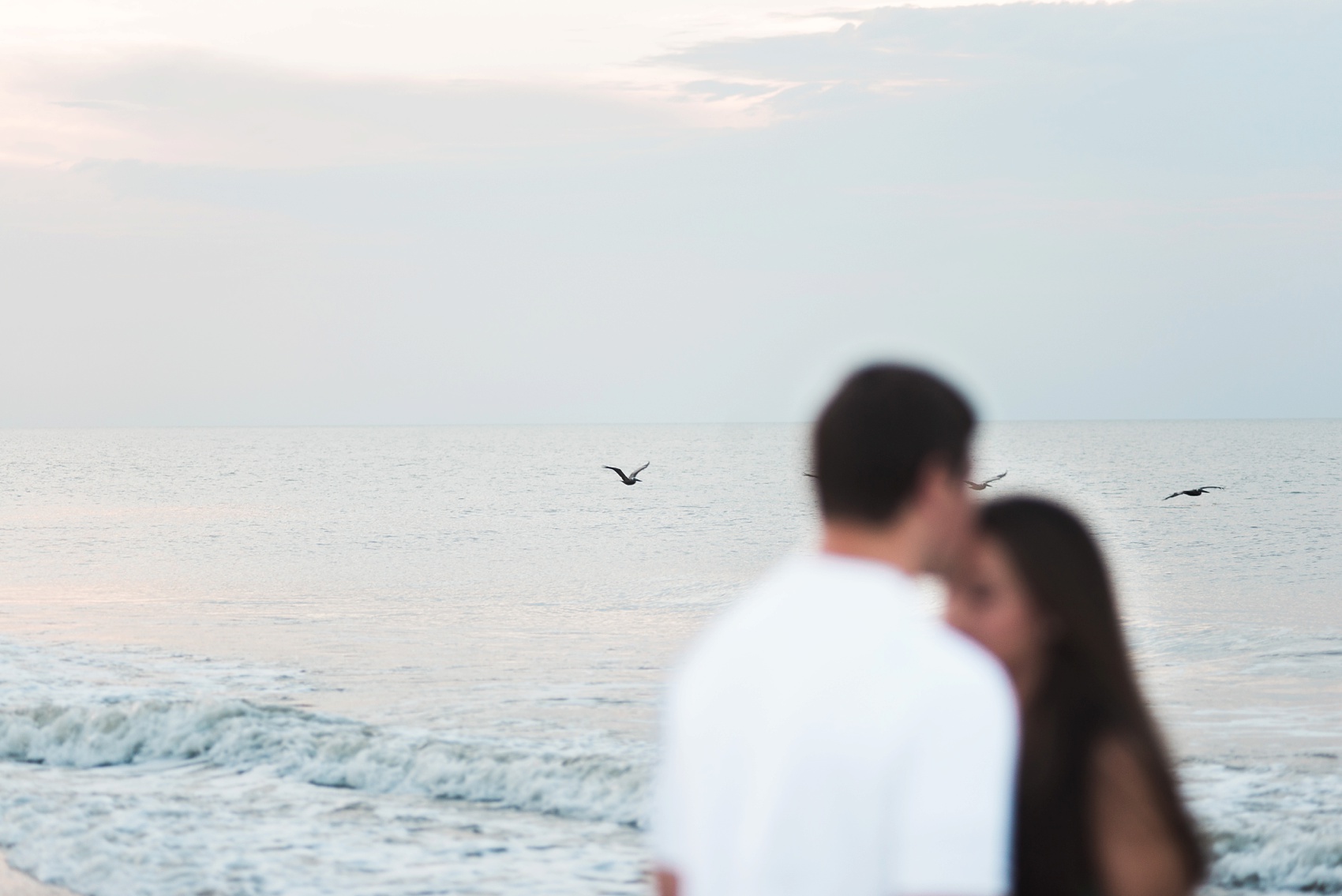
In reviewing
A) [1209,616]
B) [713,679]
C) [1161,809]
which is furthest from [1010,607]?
[1209,616]

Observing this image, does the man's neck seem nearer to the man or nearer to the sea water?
the man

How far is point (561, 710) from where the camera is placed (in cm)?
1585

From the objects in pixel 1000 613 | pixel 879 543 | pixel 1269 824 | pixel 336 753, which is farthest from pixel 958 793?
pixel 336 753

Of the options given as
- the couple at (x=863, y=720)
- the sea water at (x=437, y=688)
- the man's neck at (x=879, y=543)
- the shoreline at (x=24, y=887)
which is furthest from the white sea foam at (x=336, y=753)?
the man's neck at (x=879, y=543)

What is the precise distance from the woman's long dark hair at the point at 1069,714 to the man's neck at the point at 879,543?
23.2 inches

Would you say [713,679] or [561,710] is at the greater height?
[713,679]

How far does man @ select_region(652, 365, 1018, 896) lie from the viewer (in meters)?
1.58

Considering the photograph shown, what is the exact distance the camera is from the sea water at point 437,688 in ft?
33.0

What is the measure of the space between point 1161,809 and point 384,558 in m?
38.7

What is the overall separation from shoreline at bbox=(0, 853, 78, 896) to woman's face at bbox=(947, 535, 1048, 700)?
8.49 meters

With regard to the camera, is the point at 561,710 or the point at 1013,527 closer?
the point at 1013,527

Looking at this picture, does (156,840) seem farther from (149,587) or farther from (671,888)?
(149,587)

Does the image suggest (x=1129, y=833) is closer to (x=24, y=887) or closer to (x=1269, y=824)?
(x=24, y=887)

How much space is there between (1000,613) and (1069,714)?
0.21 m
